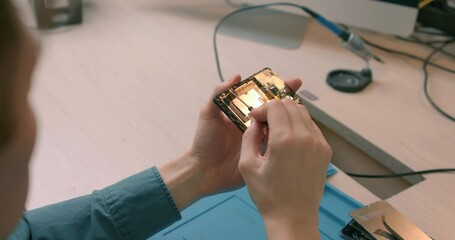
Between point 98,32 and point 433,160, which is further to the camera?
point 98,32

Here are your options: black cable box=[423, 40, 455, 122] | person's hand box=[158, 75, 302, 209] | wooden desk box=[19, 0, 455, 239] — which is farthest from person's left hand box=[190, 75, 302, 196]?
black cable box=[423, 40, 455, 122]

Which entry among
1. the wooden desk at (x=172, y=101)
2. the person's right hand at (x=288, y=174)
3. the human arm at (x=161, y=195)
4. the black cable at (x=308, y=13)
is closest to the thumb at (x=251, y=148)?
the person's right hand at (x=288, y=174)

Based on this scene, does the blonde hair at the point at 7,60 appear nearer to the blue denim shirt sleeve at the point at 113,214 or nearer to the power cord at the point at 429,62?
the blue denim shirt sleeve at the point at 113,214

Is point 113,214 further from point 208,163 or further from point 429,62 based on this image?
point 429,62

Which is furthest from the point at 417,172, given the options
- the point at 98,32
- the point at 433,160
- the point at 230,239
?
the point at 98,32

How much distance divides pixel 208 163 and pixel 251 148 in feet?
0.56

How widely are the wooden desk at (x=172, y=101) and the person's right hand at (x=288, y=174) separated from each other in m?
0.24

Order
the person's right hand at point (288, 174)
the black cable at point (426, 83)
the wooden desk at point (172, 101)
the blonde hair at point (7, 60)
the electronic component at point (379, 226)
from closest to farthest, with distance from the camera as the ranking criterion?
the blonde hair at point (7, 60), the person's right hand at point (288, 174), the electronic component at point (379, 226), the wooden desk at point (172, 101), the black cable at point (426, 83)

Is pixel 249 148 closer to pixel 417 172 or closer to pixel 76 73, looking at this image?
pixel 417 172

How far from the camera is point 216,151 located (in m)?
0.76

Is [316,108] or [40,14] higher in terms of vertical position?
[40,14]

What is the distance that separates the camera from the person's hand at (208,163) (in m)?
0.74

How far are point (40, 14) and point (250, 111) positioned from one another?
28cm

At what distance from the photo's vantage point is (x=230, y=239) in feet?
2.35
